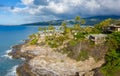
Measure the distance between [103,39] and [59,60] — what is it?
10757 millimetres

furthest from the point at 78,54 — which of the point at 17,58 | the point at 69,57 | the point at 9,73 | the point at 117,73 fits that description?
the point at 17,58

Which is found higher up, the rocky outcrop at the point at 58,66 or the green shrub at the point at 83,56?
the green shrub at the point at 83,56

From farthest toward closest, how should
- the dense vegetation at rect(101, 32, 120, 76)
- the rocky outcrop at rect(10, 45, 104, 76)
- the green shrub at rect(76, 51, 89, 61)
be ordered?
the green shrub at rect(76, 51, 89, 61), the rocky outcrop at rect(10, 45, 104, 76), the dense vegetation at rect(101, 32, 120, 76)

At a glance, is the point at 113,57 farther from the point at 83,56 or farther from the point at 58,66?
the point at 58,66

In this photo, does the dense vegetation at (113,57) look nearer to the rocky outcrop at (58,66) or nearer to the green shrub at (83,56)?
the rocky outcrop at (58,66)

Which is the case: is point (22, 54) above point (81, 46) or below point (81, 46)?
below

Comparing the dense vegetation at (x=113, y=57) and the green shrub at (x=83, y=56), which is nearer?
the dense vegetation at (x=113, y=57)

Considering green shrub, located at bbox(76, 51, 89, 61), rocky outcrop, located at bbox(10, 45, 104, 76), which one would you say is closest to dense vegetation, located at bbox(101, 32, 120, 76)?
rocky outcrop, located at bbox(10, 45, 104, 76)

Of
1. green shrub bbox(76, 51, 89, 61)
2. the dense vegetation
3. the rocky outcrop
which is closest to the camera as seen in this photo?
the dense vegetation

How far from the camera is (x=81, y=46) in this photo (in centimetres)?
6225

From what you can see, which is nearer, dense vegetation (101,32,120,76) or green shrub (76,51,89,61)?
dense vegetation (101,32,120,76)

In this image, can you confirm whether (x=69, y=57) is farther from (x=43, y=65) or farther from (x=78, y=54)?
(x=43, y=65)

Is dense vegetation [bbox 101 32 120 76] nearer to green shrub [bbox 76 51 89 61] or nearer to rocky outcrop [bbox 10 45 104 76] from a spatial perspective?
rocky outcrop [bbox 10 45 104 76]

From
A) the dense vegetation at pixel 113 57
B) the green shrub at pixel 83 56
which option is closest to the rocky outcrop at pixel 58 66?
the green shrub at pixel 83 56
